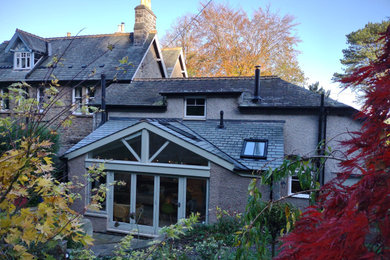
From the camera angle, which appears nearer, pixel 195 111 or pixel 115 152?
pixel 115 152

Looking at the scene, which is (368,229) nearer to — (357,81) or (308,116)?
(357,81)

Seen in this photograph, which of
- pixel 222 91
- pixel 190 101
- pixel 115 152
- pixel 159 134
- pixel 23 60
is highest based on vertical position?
pixel 23 60

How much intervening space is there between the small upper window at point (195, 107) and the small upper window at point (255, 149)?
3.43 metres

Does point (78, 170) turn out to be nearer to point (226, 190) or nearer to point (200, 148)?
point (200, 148)

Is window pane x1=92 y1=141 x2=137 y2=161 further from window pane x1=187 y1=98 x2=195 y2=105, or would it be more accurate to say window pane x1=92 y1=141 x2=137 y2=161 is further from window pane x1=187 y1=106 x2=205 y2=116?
window pane x1=187 y1=98 x2=195 y2=105

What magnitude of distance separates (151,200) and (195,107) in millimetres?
5266

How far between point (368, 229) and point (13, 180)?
2.79 meters

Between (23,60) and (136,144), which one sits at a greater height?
(23,60)

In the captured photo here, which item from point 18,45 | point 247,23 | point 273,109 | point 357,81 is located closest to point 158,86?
point 273,109

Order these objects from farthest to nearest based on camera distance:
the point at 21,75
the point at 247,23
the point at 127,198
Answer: the point at 247,23 < the point at 21,75 < the point at 127,198

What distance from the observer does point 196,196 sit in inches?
378

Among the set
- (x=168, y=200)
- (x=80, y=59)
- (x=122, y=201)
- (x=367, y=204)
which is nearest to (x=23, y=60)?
(x=80, y=59)

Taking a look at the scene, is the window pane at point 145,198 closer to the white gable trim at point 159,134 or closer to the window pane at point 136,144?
the window pane at point 136,144

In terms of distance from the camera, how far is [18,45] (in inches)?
735
